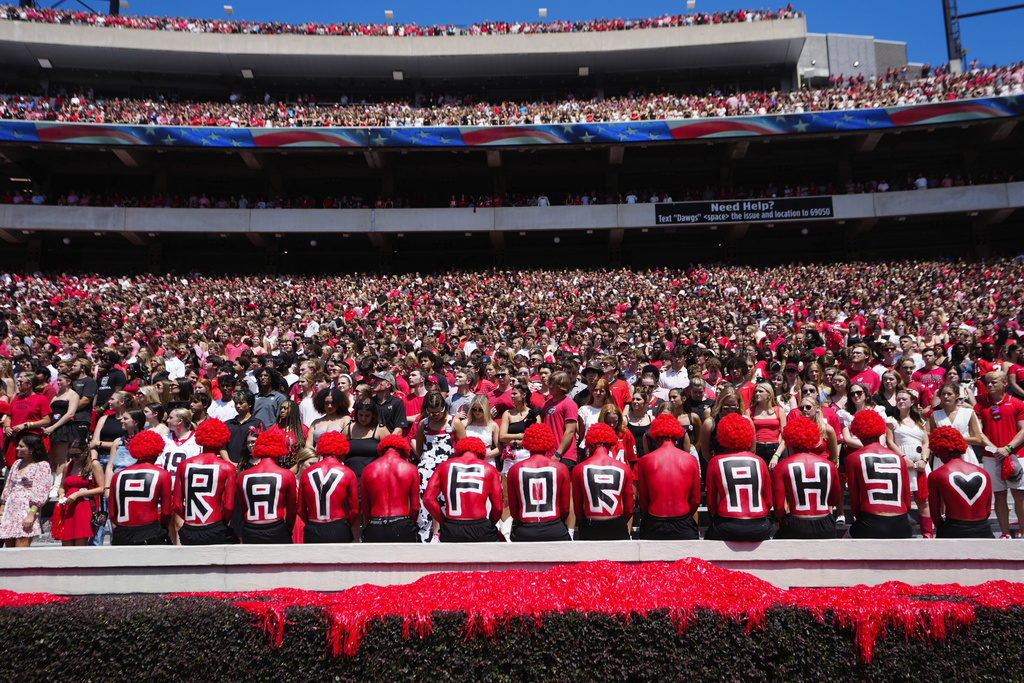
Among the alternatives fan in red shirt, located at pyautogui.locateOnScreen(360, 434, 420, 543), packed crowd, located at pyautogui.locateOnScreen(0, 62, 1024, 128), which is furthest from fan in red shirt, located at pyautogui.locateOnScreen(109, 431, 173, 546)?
packed crowd, located at pyautogui.locateOnScreen(0, 62, 1024, 128)

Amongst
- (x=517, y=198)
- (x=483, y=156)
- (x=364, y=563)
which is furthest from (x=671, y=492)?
(x=483, y=156)

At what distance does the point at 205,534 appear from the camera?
550 cm

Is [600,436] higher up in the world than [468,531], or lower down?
higher up

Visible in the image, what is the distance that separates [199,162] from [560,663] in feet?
108

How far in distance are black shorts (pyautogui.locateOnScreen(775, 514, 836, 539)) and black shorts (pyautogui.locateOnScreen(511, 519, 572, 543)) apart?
6.21 feet

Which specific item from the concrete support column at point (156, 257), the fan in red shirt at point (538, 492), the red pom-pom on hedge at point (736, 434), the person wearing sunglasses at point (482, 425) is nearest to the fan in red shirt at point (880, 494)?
the red pom-pom on hedge at point (736, 434)

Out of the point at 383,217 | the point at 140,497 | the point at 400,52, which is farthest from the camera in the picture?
the point at 400,52

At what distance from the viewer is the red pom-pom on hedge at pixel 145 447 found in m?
5.48

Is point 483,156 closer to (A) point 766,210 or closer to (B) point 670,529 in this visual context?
(A) point 766,210

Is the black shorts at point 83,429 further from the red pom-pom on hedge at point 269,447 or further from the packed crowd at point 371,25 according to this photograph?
the packed crowd at point 371,25

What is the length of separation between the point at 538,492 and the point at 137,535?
3568 mm

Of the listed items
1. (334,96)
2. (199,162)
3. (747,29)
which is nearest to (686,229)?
(747,29)

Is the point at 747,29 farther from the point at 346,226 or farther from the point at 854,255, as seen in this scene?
the point at 346,226

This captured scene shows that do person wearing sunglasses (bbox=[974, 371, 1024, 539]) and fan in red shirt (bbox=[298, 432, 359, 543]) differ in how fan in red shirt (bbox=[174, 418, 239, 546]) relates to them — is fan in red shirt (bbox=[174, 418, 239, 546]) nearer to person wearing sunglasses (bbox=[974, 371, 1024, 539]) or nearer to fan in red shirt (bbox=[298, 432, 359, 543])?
fan in red shirt (bbox=[298, 432, 359, 543])
